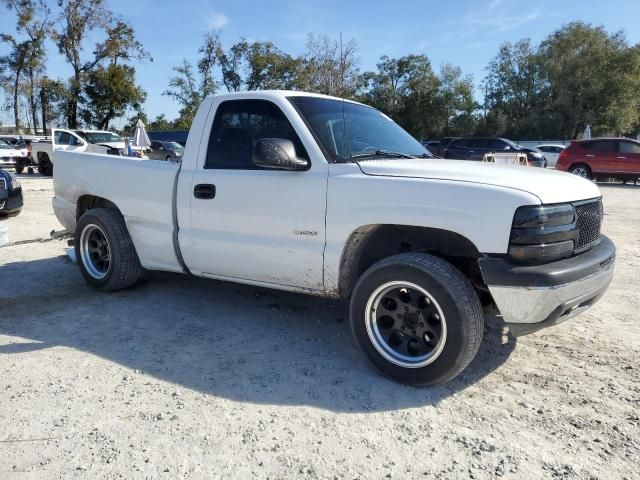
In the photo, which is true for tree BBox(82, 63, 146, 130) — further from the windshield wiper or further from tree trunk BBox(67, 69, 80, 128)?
the windshield wiper

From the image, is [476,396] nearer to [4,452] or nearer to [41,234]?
[4,452]

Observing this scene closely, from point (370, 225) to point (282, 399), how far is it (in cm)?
121

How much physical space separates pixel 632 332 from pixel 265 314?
9.66 ft

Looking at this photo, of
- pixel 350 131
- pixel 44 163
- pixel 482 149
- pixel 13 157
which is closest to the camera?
pixel 350 131

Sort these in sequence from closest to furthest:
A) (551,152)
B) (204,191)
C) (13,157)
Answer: (204,191) < (13,157) < (551,152)

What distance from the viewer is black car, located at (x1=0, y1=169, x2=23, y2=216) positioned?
8781mm

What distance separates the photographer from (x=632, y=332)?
3.99 meters

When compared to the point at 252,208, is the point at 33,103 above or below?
above

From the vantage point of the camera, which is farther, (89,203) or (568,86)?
(568,86)

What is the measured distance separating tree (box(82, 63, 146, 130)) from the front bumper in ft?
136

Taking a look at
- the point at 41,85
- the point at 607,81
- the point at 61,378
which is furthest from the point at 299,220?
the point at 607,81

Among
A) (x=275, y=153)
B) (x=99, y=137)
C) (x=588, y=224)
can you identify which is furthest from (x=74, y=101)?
(x=588, y=224)

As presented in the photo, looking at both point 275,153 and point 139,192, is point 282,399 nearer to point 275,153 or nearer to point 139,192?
point 275,153

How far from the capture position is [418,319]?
316cm
